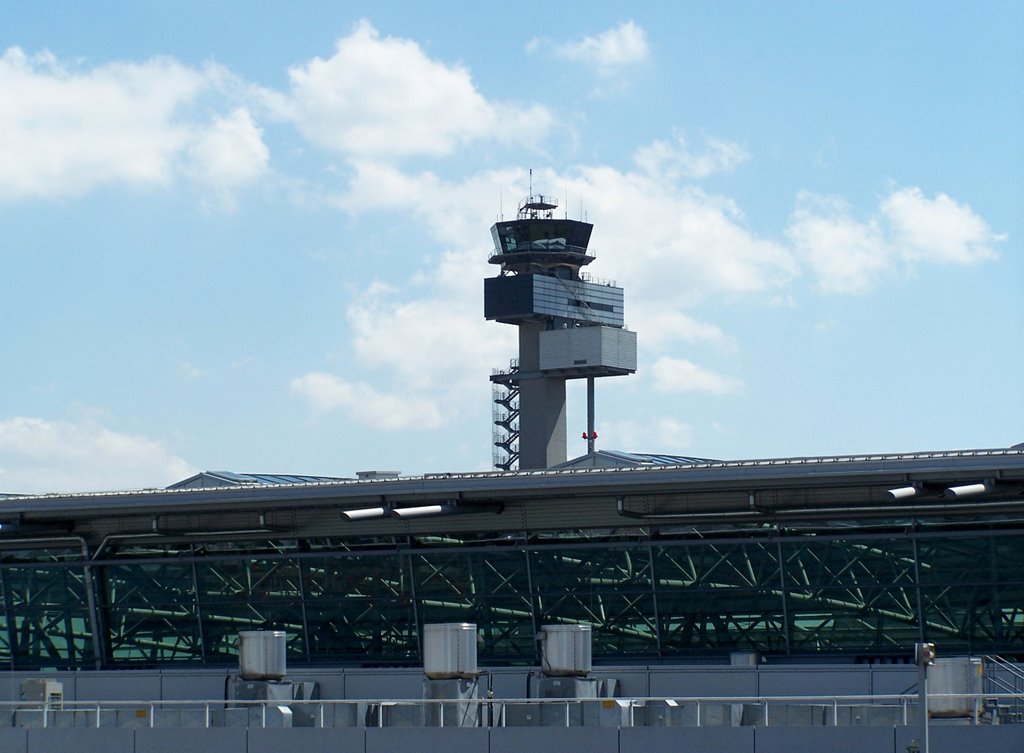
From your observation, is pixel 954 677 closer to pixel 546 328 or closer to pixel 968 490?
pixel 968 490

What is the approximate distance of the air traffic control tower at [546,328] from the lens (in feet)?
437

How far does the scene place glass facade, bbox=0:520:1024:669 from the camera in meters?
41.6

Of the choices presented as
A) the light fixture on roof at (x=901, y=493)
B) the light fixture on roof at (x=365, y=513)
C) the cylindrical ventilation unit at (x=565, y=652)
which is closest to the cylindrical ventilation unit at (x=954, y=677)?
the light fixture on roof at (x=901, y=493)

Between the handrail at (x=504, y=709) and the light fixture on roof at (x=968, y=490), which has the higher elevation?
the light fixture on roof at (x=968, y=490)

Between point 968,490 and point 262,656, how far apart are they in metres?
16.9

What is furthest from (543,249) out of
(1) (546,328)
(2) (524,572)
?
(2) (524,572)

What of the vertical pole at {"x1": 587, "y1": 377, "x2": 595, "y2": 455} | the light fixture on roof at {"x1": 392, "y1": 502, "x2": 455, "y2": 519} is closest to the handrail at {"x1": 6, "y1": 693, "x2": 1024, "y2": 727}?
the light fixture on roof at {"x1": 392, "y1": 502, "x2": 455, "y2": 519}

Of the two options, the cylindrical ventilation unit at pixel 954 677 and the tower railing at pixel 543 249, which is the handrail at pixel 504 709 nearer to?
the cylindrical ventilation unit at pixel 954 677

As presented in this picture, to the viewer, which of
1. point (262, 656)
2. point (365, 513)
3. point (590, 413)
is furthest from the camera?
point (590, 413)

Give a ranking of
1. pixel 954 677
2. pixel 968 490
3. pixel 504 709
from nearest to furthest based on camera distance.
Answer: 1. pixel 954 677
2. pixel 504 709
3. pixel 968 490

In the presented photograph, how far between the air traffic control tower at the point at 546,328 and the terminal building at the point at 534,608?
265ft

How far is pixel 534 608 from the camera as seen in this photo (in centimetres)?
4544

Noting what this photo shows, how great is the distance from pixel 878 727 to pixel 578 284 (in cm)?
10790

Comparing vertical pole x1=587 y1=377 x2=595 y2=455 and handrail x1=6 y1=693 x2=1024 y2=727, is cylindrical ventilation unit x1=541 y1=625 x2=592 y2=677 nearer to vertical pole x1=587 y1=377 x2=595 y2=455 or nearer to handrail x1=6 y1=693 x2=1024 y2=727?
handrail x1=6 y1=693 x2=1024 y2=727
